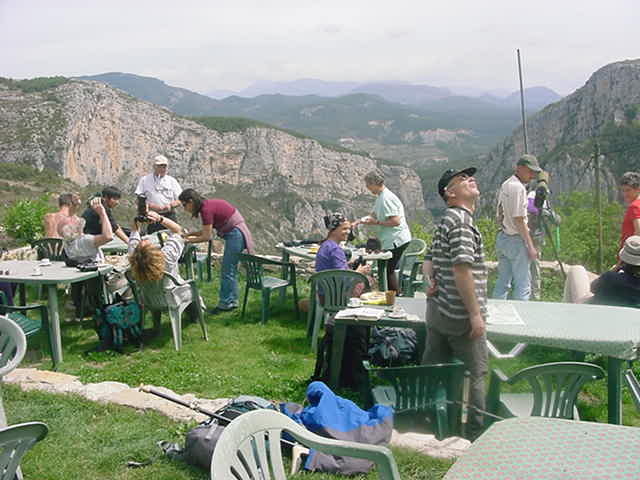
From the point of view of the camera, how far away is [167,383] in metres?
4.69

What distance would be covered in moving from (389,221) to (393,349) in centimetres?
200

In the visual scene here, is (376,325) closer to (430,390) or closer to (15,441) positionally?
(430,390)

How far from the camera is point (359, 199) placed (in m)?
109

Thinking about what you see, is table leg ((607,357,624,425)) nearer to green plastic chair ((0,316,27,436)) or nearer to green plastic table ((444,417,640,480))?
green plastic table ((444,417,640,480))

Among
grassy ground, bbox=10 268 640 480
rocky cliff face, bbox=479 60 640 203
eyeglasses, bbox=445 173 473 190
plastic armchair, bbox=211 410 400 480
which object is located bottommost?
grassy ground, bbox=10 268 640 480

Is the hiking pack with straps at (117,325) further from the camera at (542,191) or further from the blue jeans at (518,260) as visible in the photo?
the camera at (542,191)

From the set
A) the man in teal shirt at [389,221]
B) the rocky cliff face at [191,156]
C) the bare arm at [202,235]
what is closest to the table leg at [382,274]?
the man in teal shirt at [389,221]

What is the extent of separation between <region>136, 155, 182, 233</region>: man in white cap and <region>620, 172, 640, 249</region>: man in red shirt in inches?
212

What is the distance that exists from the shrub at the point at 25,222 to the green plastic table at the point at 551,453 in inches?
351

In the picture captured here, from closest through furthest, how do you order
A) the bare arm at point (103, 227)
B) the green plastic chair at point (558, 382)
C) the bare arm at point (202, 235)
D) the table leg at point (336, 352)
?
1. the green plastic chair at point (558, 382)
2. the table leg at point (336, 352)
3. the bare arm at point (103, 227)
4. the bare arm at point (202, 235)

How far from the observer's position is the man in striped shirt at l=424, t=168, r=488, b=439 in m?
3.04

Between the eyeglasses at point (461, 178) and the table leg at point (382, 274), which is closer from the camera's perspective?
the eyeglasses at point (461, 178)

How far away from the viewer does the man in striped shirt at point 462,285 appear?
304 cm

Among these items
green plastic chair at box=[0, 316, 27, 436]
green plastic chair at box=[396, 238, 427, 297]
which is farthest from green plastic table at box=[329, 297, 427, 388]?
green plastic chair at box=[396, 238, 427, 297]
